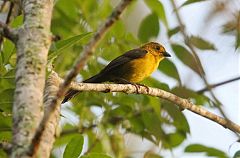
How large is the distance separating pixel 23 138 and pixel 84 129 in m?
2.54

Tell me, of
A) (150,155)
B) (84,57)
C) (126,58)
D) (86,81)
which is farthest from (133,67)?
(84,57)

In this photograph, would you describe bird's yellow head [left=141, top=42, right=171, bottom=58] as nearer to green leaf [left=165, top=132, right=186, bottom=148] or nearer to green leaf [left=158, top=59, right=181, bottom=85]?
green leaf [left=165, top=132, right=186, bottom=148]

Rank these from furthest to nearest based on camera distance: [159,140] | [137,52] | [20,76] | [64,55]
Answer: [137,52]
[64,55]
[159,140]
[20,76]

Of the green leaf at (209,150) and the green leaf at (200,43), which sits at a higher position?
the green leaf at (200,43)

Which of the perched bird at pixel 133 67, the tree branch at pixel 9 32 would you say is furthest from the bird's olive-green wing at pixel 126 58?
the tree branch at pixel 9 32

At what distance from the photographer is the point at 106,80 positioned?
5.08 metres

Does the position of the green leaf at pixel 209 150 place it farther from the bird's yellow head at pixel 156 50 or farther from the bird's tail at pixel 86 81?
the bird's yellow head at pixel 156 50

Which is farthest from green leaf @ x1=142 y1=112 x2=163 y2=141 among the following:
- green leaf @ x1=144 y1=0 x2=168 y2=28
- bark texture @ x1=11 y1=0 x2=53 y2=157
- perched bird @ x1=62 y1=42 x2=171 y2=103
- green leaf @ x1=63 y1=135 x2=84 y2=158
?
bark texture @ x1=11 y1=0 x2=53 y2=157

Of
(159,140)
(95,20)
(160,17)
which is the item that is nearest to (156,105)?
(159,140)

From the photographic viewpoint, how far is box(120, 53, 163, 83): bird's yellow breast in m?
5.20

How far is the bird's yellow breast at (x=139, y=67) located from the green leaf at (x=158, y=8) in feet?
4.65

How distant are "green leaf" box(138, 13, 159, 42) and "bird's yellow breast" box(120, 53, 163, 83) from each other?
1.11 metres

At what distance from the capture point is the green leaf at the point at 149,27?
12.8ft

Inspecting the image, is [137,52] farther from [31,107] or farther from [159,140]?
[31,107]
